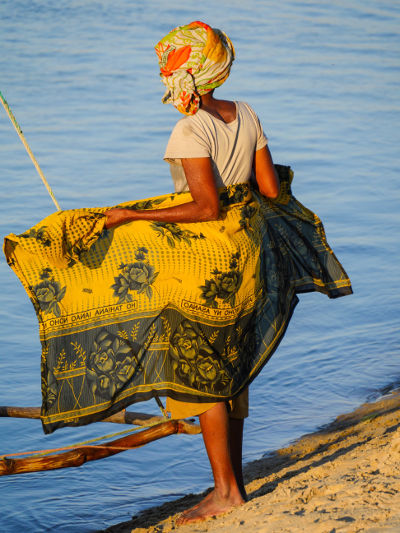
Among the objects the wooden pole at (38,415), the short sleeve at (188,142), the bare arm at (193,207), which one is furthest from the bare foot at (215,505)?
the short sleeve at (188,142)

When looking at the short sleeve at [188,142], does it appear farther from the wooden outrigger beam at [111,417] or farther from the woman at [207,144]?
the wooden outrigger beam at [111,417]

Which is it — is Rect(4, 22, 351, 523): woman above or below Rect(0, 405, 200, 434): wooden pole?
above

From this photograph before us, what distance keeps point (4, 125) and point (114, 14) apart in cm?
1108

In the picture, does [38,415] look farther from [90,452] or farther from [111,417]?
[90,452]

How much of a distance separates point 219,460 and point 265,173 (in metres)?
1.16

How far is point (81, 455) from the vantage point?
11.7 feet

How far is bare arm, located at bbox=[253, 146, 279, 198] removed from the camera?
11.4ft

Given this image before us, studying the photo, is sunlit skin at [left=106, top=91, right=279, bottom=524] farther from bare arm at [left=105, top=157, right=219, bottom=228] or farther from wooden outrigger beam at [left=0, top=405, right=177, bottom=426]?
wooden outrigger beam at [left=0, top=405, right=177, bottom=426]

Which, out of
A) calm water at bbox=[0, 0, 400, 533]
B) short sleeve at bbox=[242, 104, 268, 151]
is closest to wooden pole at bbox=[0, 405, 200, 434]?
calm water at bbox=[0, 0, 400, 533]

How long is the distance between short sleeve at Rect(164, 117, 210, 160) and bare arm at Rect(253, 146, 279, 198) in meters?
0.38

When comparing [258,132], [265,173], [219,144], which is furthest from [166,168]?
[219,144]

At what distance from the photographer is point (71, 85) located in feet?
55.5

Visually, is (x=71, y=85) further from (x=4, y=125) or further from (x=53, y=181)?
(x=53, y=181)

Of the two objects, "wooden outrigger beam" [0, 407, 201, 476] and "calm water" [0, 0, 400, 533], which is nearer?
"wooden outrigger beam" [0, 407, 201, 476]
